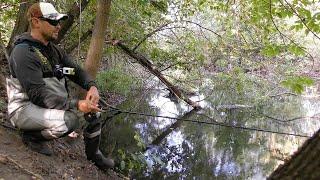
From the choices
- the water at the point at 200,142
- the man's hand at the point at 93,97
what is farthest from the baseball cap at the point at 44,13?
the water at the point at 200,142

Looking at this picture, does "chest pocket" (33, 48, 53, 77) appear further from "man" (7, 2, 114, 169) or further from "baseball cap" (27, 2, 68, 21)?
"baseball cap" (27, 2, 68, 21)

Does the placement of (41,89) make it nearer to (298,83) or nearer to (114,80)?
(298,83)

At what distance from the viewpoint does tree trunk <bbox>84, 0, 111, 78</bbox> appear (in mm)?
5078

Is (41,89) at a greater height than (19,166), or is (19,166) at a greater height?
(41,89)

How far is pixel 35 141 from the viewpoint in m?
3.81

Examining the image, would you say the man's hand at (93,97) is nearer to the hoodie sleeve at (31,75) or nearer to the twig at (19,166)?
the hoodie sleeve at (31,75)

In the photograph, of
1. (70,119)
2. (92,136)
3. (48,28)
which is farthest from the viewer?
(92,136)

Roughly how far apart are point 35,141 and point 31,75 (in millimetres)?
802

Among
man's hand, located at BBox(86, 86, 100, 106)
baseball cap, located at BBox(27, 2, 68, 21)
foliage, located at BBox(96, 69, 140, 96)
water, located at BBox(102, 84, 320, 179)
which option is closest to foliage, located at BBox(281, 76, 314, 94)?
water, located at BBox(102, 84, 320, 179)

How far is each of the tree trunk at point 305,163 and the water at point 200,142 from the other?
3445mm

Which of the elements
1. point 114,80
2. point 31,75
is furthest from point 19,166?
point 114,80

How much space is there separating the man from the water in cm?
178

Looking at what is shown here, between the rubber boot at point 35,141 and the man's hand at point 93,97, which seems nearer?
the man's hand at point 93,97

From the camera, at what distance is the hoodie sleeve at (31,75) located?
3348 millimetres
